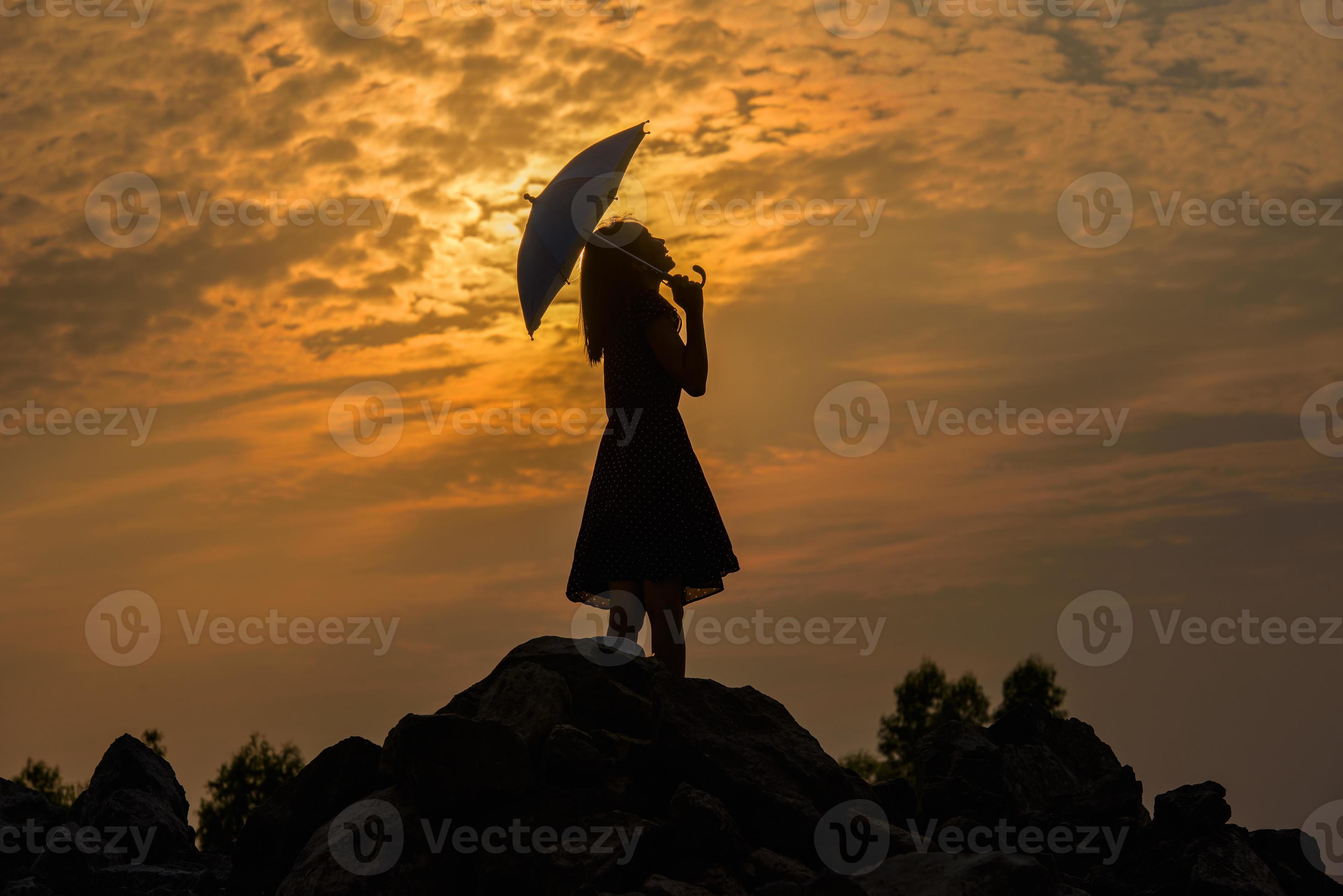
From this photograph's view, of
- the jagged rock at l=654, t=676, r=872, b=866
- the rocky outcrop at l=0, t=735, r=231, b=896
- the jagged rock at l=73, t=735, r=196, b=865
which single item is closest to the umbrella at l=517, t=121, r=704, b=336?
the jagged rock at l=654, t=676, r=872, b=866

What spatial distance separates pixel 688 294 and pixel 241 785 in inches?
1655

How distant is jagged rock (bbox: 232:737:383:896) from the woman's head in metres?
3.13

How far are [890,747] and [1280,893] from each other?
42132mm

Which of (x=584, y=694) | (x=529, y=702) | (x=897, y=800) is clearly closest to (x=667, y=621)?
(x=584, y=694)

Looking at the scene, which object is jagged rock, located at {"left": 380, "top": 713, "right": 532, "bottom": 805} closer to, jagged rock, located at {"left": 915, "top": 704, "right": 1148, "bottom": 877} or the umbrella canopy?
the umbrella canopy

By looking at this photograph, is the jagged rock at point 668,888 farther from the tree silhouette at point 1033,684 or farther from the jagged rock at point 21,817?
the tree silhouette at point 1033,684

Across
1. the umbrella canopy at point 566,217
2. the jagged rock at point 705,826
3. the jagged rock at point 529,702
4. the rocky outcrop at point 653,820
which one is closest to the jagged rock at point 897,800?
the rocky outcrop at point 653,820

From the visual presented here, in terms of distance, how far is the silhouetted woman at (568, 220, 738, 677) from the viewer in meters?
7.89

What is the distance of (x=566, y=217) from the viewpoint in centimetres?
787

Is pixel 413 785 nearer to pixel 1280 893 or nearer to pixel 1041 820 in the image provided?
pixel 1041 820

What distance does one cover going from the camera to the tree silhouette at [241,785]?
42656 mm

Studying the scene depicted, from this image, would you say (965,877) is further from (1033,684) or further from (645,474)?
(1033,684)

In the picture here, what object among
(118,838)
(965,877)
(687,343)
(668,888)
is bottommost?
(118,838)

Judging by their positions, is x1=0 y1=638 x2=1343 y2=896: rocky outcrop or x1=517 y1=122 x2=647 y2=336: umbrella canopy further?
x1=517 y1=122 x2=647 y2=336: umbrella canopy
